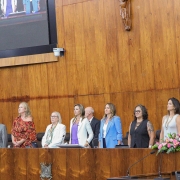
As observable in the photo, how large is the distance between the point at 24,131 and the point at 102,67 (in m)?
2.21

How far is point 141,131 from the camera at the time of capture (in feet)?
25.7

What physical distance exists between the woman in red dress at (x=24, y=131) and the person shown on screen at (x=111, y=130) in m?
1.12

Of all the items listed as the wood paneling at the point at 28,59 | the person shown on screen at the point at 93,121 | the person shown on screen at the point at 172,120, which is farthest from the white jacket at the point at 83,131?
the wood paneling at the point at 28,59

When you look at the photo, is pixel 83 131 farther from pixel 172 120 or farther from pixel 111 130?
pixel 172 120

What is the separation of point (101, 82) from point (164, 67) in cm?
134

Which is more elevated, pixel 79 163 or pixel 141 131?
pixel 141 131

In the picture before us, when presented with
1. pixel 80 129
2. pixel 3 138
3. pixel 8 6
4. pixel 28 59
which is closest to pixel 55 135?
pixel 80 129

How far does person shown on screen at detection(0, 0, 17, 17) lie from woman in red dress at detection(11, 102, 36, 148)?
10.3ft

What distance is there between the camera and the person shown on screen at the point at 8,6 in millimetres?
11477

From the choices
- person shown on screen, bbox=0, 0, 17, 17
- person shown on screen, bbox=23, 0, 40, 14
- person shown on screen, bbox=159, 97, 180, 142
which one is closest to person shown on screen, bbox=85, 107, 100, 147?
person shown on screen, bbox=159, 97, 180, 142

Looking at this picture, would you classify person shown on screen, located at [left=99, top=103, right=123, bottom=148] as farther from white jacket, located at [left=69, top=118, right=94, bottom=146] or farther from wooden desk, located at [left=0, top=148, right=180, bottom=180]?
wooden desk, located at [left=0, top=148, right=180, bottom=180]

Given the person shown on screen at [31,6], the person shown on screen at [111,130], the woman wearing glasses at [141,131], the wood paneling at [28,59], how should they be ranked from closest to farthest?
the woman wearing glasses at [141,131] → the person shown on screen at [111,130] → the wood paneling at [28,59] → the person shown on screen at [31,6]

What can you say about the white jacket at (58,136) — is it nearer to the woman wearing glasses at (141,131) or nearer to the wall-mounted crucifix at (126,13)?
the woman wearing glasses at (141,131)

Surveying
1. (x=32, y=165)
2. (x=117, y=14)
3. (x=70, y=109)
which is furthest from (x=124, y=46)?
(x=32, y=165)
